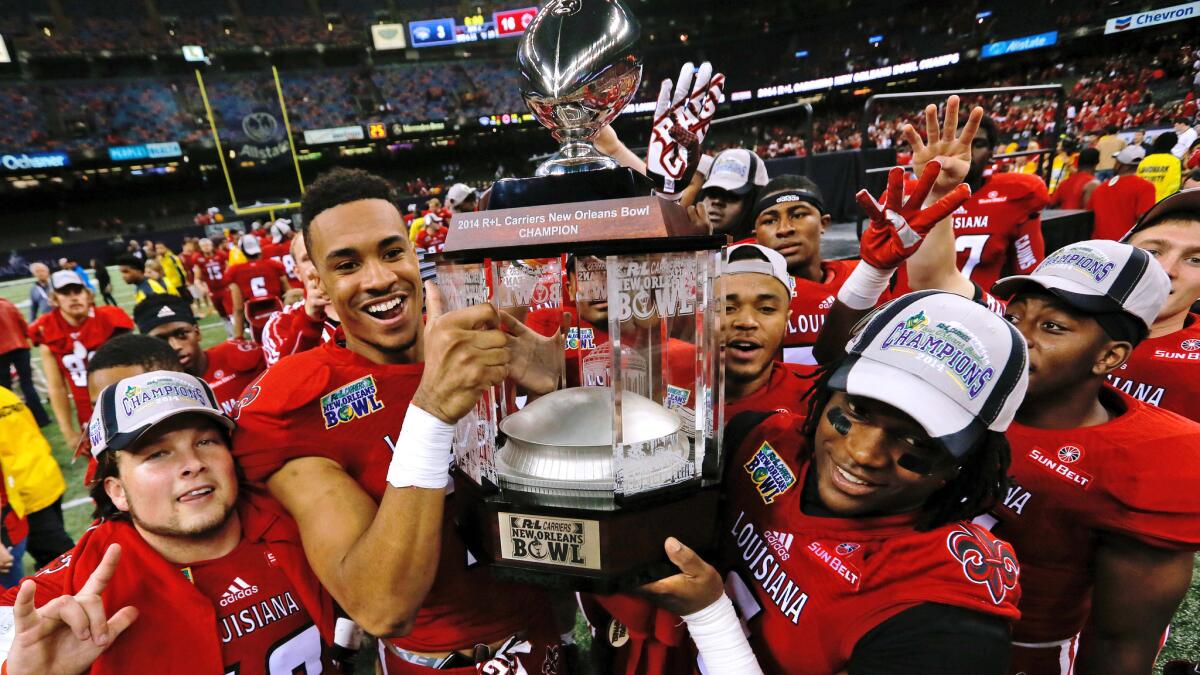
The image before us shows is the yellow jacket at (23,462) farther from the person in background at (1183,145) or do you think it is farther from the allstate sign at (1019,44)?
the allstate sign at (1019,44)

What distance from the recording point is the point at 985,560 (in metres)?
1.04

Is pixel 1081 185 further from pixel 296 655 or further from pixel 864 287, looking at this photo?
pixel 296 655

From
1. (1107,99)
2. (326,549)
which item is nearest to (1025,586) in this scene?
(326,549)

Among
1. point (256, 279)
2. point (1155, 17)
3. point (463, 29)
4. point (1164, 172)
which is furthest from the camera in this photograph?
point (463, 29)

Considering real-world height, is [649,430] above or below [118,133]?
below

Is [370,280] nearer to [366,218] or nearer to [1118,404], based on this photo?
[366,218]

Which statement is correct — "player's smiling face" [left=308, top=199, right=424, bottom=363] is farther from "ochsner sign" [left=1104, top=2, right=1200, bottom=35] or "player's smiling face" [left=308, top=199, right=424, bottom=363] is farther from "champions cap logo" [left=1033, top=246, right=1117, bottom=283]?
"ochsner sign" [left=1104, top=2, right=1200, bottom=35]

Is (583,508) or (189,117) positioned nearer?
(583,508)

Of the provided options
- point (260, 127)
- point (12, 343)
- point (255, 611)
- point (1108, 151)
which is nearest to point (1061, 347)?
point (255, 611)

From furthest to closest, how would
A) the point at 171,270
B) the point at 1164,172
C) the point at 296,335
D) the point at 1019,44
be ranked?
1. the point at 1019,44
2. the point at 171,270
3. the point at 1164,172
4. the point at 296,335

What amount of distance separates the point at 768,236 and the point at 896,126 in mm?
19667

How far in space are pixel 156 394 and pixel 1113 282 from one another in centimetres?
251

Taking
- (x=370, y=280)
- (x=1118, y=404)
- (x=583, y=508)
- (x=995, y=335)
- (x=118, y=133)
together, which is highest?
(x=118, y=133)

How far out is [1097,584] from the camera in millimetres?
1420
